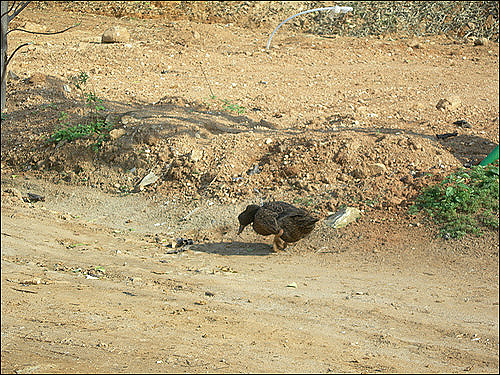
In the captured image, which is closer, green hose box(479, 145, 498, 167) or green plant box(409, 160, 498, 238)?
green plant box(409, 160, 498, 238)

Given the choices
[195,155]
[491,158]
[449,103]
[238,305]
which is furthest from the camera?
[449,103]

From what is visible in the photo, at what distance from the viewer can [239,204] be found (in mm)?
7523

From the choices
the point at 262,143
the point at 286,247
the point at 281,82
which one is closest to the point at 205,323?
the point at 286,247

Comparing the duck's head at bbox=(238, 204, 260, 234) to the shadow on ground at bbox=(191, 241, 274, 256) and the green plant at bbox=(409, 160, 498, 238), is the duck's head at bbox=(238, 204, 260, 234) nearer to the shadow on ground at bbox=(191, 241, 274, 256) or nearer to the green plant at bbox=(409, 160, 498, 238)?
the shadow on ground at bbox=(191, 241, 274, 256)

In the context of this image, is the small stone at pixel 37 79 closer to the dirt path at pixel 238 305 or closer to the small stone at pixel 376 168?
the dirt path at pixel 238 305

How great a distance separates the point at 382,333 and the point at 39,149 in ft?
24.3

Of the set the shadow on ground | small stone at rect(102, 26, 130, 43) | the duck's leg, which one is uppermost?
small stone at rect(102, 26, 130, 43)

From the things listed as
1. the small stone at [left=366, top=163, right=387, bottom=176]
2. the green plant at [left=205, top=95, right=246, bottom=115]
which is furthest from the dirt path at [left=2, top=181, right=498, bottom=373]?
the green plant at [left=205, top=95, right=246, bottom=115]

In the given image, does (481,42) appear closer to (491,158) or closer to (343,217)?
(491,158)

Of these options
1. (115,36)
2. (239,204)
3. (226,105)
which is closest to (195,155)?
(239,204)

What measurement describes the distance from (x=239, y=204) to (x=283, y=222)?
1.64 metres

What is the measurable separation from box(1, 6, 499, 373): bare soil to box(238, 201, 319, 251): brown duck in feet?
0.93

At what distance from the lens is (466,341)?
4.07m

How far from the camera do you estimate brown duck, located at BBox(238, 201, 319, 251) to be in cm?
595
